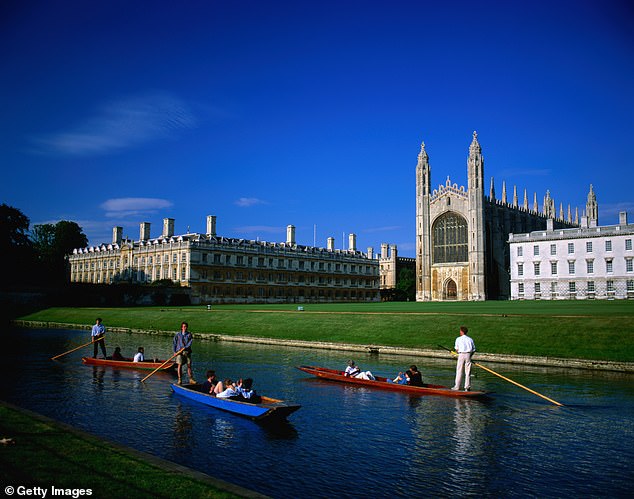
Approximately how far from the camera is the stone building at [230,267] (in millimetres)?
80625

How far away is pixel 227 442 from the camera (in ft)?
41.1

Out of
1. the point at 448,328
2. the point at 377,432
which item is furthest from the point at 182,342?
the point at 448,328

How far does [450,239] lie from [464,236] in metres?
2.82

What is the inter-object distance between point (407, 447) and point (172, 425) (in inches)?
237

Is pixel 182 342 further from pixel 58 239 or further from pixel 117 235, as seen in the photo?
pixel 58 239

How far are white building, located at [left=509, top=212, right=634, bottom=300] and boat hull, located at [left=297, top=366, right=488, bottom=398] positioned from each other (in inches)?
2389

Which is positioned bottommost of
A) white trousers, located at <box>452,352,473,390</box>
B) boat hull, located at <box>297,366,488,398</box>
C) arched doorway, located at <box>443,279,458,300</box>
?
boat hull, located at <box>297,366,488,398</box>

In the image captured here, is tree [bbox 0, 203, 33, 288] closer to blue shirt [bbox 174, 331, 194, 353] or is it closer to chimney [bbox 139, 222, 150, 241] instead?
chimney [bbox 139, 222, 150, 241]

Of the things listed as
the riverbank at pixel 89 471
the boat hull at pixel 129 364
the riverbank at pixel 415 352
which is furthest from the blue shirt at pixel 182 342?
the riverbank at pixel 415 352

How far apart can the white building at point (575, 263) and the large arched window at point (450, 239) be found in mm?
13793

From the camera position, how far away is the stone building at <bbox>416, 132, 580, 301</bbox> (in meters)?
89.8

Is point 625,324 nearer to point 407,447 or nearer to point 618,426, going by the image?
point 618,426

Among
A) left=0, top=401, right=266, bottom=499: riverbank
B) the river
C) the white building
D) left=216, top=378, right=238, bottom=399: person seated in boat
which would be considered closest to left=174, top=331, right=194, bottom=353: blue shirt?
the river

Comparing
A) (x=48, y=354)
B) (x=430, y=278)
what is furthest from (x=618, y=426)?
(x=430, y=278)
